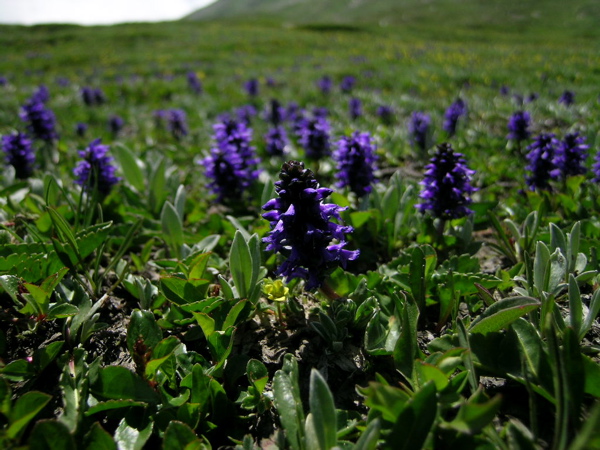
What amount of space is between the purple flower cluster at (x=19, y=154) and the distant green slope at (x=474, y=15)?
2364 inches

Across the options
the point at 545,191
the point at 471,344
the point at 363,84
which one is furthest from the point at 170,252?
the point at 363,84

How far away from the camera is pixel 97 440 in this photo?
5.57 ft

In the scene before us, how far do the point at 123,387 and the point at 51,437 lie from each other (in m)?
0.36

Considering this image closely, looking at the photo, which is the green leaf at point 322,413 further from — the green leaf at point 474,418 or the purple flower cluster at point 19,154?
the purple flower cluster at point 19,154

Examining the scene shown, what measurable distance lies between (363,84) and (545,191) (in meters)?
11.5

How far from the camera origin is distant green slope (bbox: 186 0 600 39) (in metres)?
59.4

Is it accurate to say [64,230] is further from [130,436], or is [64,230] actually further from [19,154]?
[19,154]

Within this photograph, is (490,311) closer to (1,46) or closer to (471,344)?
(471,344)

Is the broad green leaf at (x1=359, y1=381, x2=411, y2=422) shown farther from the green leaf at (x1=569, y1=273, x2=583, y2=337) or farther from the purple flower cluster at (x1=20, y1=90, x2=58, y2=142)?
the purple flower cluster at (x1=20, y1=90, x2=58, y2=142)

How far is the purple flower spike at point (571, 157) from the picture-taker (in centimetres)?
415

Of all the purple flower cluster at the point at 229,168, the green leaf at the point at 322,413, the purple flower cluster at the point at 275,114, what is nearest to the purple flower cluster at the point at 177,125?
the purple flower cluster at the point at 275,114

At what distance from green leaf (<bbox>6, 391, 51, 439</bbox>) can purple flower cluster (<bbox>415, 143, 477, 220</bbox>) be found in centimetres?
271

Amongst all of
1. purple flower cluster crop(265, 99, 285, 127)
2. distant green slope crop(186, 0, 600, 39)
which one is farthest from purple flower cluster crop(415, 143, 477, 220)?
distant green slope crop(186, 0, 600, 39)

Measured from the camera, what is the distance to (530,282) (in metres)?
2.44
